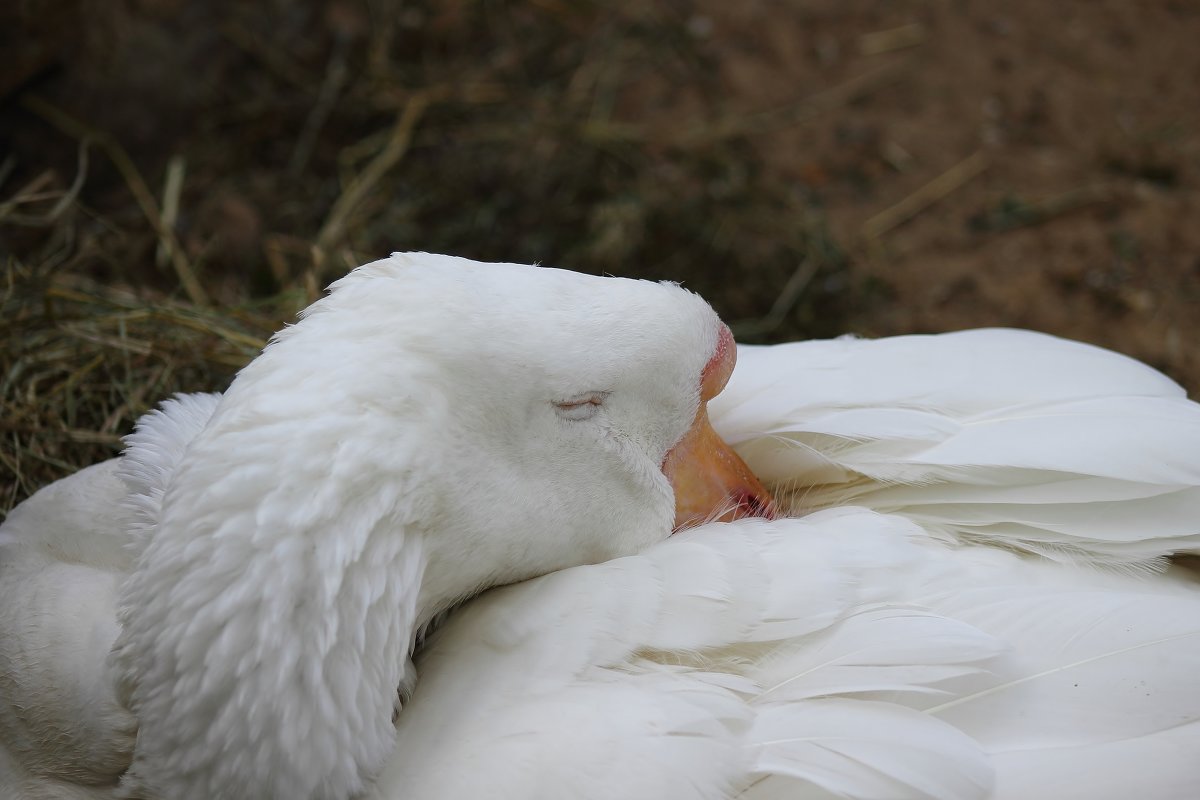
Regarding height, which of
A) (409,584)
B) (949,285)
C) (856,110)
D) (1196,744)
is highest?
(409,584)

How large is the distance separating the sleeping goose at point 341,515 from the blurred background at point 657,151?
127cm

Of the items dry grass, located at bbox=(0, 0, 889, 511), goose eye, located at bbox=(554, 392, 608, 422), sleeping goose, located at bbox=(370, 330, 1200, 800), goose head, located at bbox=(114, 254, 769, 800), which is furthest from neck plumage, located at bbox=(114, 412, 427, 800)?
dry grass, located at bbox=(0, 0, 889, 511)

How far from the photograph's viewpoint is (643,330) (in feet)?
5.37

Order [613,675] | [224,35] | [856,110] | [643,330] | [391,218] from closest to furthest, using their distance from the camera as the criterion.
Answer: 1. [613,675]
2. [643,330]
3. [391,218]
4. [224,35]
5. [856,110]

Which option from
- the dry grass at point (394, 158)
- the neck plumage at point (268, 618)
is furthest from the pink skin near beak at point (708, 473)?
the dry grass at point (394, 158)

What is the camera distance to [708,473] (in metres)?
1.83

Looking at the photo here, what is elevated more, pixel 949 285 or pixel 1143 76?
pixel 1143 76

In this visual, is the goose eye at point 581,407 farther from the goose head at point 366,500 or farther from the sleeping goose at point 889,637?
the sleeping goose at point 889,637

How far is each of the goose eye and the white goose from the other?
0.62 feet

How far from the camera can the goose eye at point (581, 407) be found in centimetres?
162

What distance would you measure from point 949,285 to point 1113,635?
238cm

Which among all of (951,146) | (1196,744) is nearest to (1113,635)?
(1196,744)

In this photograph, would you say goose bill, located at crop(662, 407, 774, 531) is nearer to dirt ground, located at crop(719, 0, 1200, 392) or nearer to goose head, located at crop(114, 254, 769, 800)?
goose head, located at crop(114, 254, 769, 800)

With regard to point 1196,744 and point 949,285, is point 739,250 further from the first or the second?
point 1196,744
